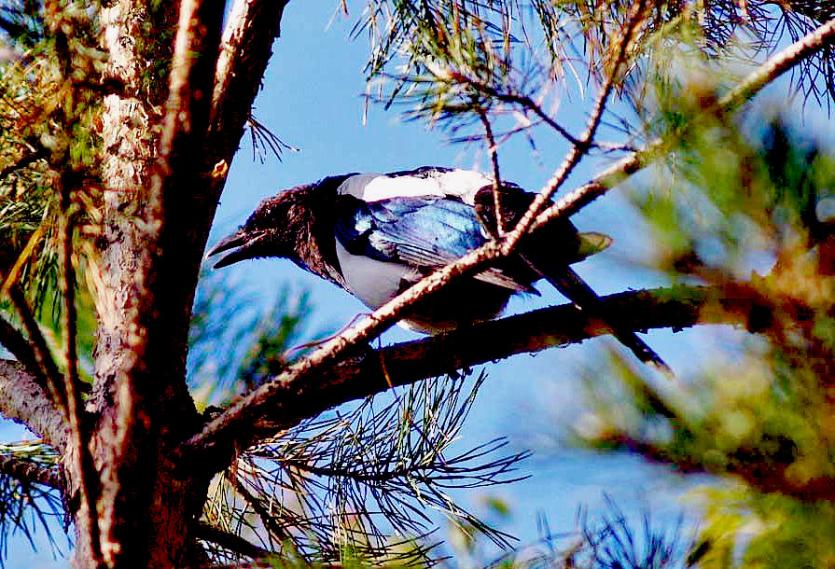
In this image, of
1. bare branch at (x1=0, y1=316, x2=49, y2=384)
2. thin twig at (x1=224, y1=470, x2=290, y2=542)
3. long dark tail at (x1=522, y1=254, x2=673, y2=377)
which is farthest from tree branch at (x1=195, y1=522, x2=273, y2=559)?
long dark tail at (x1=522, y1=254, x2=673, y2=377)

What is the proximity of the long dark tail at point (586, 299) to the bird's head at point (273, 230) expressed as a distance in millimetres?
1192

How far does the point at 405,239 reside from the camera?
292 centimetres

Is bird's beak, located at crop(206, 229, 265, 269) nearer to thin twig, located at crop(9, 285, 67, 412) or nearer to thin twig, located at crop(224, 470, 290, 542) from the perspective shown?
thin twig, located at crop(224, 470, 290, 542)

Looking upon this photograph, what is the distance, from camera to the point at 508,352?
218 cm

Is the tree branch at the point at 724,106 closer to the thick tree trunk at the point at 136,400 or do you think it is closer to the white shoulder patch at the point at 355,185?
the thick tree trunk at the point at 136,400

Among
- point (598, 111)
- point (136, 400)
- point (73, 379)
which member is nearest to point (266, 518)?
point (136, 400)

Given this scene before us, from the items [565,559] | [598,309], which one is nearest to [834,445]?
[565,559]

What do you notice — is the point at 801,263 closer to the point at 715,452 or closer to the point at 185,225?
the point at 715,452

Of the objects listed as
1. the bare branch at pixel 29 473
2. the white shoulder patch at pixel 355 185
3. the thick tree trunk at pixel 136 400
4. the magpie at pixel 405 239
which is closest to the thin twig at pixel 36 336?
the thick tree trunk at pixel 136 400

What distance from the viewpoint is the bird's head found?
11.0 ft

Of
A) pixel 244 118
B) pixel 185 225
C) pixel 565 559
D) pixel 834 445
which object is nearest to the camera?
pixel 834 445

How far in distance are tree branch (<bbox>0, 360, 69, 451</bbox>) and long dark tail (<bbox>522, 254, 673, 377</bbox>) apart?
1.11 meters

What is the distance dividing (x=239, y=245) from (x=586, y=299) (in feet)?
5.15

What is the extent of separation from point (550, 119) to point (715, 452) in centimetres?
51
